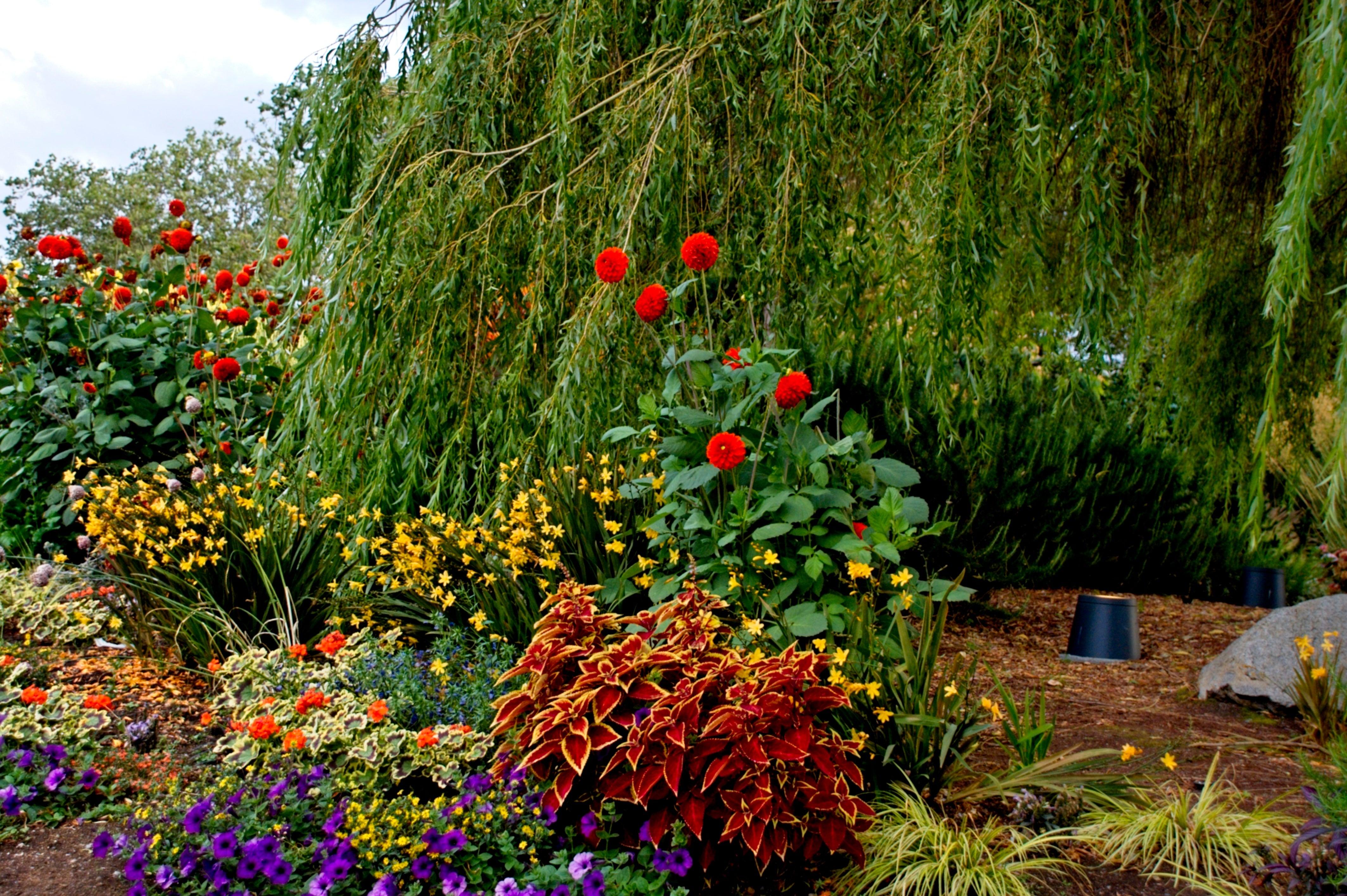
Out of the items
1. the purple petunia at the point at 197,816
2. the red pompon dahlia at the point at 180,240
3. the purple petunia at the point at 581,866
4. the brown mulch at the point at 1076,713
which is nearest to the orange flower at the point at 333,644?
the brown mulch at the point at 1076,713

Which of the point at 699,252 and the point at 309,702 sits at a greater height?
the point at 699,252

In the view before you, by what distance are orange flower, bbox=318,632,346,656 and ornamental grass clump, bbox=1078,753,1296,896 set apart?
193 cm

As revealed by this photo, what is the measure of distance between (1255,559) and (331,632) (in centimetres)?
580

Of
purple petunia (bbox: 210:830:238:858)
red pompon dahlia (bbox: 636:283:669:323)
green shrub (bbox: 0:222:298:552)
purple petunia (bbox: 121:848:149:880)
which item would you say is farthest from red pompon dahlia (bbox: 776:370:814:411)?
green shrub (bbox: 0:222:298:552)

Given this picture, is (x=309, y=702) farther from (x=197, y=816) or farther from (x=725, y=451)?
(x=725, y=451)

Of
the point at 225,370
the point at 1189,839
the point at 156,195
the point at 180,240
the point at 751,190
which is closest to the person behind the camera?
the point at 1189,839

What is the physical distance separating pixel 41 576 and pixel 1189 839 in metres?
3.80

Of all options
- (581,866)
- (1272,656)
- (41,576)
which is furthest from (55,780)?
(1272,656)

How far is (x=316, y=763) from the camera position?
8.53 ft

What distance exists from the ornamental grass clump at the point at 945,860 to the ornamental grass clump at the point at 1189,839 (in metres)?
0.10

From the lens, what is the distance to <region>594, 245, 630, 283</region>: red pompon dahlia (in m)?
3.06

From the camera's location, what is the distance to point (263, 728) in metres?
2.41

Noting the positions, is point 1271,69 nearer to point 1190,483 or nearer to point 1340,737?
point 1340,737

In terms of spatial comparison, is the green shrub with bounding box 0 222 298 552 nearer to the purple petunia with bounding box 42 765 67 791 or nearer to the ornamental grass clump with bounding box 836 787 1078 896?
the purple petunia with bounding box 42 765 67 791
